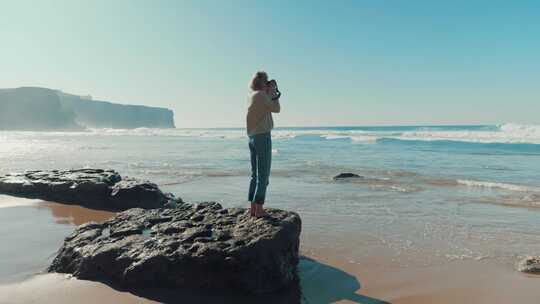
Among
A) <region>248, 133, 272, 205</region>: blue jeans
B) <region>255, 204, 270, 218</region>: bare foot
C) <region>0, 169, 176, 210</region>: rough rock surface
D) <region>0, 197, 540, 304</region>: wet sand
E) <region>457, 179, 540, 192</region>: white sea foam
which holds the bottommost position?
<region>457, 179, 540, 192</region>: white sea foam

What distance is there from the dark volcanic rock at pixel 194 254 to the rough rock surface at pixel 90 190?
4144mm

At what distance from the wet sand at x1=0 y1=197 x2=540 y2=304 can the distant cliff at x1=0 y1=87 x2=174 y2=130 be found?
114542mm

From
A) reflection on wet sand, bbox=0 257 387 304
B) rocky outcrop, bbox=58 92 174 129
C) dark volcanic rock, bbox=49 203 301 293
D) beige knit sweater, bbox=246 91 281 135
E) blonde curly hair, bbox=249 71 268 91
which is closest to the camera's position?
reflection on wet sand, bbox=0 257 387 304

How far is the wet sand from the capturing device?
4.40 m

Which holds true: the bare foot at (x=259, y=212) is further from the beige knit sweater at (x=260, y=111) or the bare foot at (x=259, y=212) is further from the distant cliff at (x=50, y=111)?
the distant cliff at (x=50, y=111)

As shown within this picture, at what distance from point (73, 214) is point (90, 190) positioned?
1.24 metres

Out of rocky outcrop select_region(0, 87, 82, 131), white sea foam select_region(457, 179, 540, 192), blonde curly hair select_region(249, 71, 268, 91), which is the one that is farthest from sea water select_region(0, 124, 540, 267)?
rocky outcrop select_region(0, 87, 82, 131)

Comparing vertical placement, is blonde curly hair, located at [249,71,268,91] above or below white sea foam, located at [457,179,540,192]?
above

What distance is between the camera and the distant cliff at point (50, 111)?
103250 mm

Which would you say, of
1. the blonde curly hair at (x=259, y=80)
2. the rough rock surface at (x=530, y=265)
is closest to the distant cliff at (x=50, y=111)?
the blonde curly hair at (x=259, y=80)

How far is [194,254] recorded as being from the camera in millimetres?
4617

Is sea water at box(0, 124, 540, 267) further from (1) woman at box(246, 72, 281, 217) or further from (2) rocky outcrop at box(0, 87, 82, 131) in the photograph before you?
(2) rocky outcrop at box(0, 87, 82, 131)

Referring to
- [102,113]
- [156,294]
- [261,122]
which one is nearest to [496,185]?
[261,122]

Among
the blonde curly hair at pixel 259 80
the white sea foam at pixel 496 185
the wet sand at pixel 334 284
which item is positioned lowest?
the white sea foam at pixel 496 185
